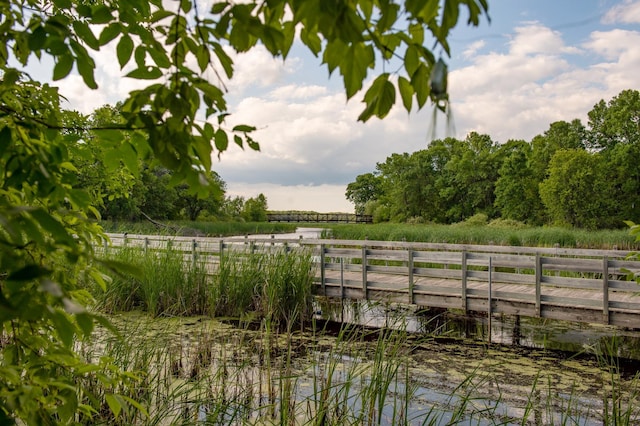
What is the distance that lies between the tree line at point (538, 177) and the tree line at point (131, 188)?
1641 cm

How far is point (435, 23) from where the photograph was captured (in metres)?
0.99

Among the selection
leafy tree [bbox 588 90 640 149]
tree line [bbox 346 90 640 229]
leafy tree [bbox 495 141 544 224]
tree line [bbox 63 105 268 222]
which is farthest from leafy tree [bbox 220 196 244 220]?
leafy tree [bbox 588 90 640 149]

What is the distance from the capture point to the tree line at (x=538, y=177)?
3566 centimetres

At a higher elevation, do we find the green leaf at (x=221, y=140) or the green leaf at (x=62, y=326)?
the green leaf at (x=221, y=140)

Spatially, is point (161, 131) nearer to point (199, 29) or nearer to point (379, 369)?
point (199, 29)

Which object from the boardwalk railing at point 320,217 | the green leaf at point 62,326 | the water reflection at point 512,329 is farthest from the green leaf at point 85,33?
the boardwalk railing at point 320,217

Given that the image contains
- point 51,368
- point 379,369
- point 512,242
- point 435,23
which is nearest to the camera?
point 435,23

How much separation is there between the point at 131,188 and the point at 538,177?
38216mm

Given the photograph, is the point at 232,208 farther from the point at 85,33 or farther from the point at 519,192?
the point at 85,33

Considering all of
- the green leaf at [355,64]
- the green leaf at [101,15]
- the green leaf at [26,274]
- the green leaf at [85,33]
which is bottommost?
the green leaf at [26,274]

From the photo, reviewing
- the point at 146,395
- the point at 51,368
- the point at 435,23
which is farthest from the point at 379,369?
the point at 435,23

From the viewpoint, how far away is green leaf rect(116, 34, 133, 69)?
143 cm

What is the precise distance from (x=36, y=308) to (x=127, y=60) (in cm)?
77

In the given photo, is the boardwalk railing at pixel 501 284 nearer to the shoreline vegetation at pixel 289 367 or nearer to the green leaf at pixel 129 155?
the shoreline vegetation at pixel 289 367
